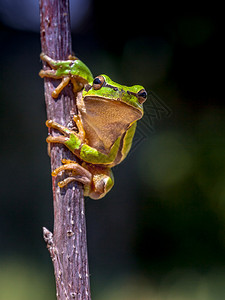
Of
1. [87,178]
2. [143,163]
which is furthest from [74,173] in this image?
[143,163]

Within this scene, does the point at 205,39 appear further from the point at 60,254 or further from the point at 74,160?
the point at 60,254

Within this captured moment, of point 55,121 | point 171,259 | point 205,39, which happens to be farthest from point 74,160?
point 205,39

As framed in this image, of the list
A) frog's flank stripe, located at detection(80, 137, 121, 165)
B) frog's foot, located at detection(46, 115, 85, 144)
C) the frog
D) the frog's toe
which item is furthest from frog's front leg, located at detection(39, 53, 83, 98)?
the frog's toe

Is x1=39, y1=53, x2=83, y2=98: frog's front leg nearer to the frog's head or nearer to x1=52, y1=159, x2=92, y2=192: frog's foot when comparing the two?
the frog's head

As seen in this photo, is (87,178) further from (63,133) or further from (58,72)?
(58,72)

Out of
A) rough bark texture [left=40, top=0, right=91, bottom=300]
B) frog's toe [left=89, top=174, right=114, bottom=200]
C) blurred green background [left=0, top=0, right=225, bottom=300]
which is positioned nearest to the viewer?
rough bark texture [left=40, top=0, right=91, bottom=300]
